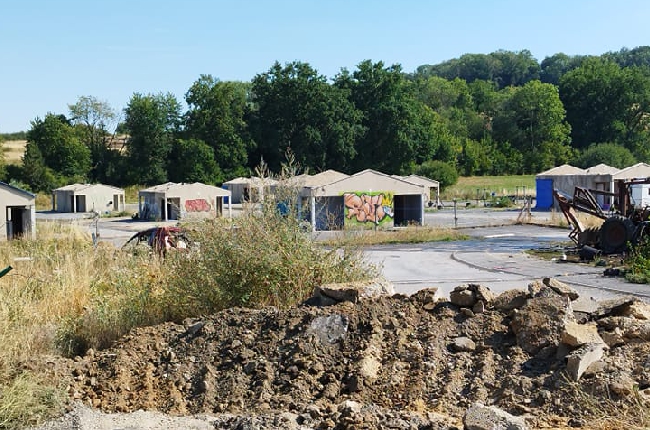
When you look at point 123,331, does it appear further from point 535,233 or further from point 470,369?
point 535,233

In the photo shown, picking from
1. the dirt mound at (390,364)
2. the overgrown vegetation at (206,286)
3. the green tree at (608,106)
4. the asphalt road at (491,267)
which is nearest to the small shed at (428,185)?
the asphalt road at (491,267)

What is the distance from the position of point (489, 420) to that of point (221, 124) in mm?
80981

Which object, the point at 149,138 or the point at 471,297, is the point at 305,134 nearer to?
the point at 149,138

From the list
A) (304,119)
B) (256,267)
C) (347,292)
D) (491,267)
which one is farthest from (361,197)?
(304,119)

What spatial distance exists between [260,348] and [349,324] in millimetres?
1076

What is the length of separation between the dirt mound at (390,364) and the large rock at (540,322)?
0.02 m

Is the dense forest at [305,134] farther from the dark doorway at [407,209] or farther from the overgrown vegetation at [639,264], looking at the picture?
the overgrown vegetation at [639,264]

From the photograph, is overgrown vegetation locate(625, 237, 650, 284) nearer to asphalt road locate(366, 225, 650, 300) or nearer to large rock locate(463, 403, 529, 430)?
asphalt road locate(366, 225, 650, 300)

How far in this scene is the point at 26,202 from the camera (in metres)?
35.2

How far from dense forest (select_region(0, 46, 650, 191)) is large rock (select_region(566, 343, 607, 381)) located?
6576 cm

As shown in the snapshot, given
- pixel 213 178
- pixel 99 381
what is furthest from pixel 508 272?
pixel 213 178

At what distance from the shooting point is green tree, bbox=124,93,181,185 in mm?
86625

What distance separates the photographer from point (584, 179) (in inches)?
2260

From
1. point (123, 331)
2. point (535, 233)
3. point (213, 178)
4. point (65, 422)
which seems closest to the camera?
point (65, 422)
